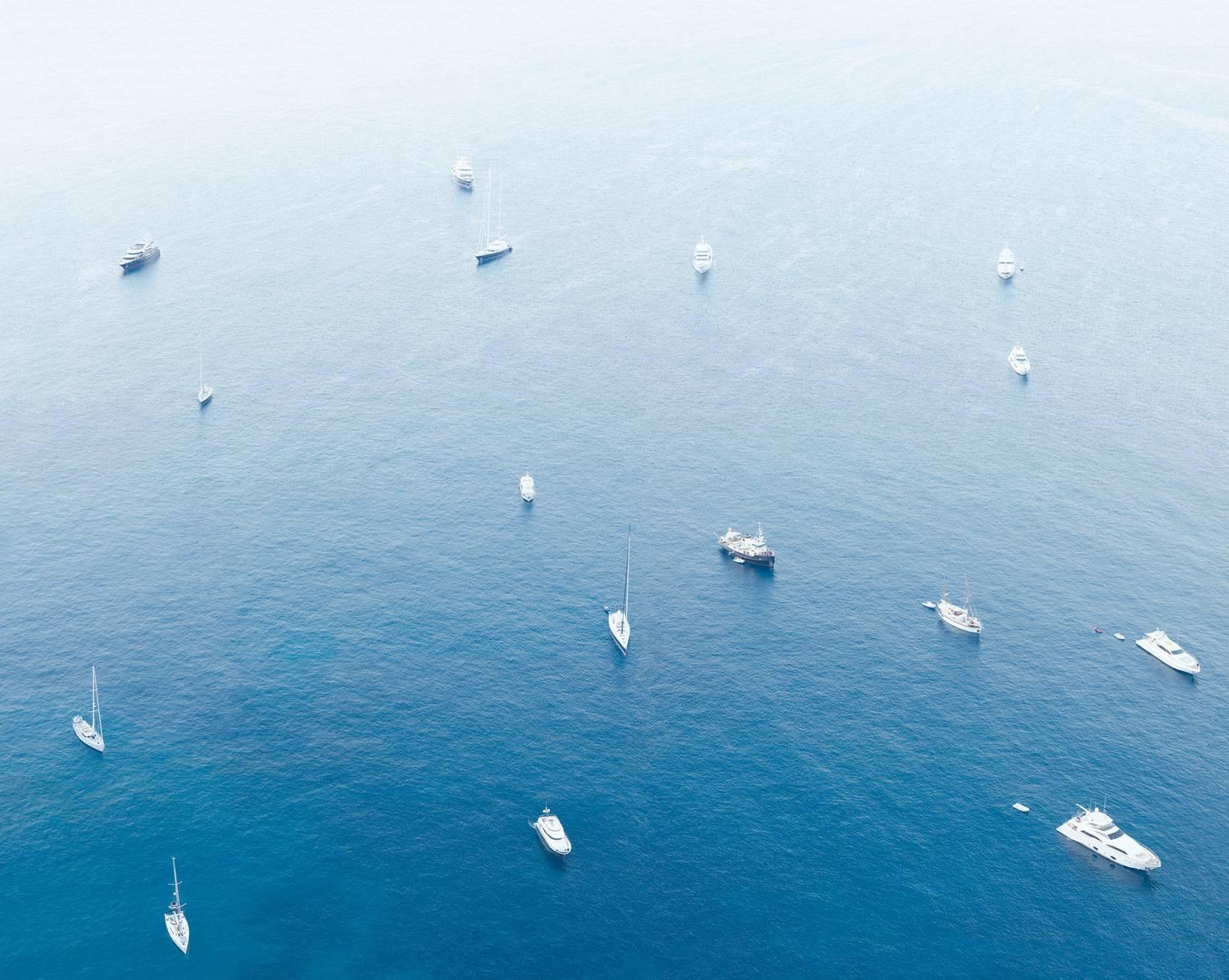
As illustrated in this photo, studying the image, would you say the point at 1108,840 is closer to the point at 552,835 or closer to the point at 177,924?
the point at 552,835

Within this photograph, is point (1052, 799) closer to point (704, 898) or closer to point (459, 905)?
point (704, 898)

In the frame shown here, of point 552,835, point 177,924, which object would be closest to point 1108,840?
point 552,835

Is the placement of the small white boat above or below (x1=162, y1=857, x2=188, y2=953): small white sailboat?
above

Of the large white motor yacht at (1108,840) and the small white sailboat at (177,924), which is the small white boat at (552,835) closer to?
the small white sailboat at (177,924)

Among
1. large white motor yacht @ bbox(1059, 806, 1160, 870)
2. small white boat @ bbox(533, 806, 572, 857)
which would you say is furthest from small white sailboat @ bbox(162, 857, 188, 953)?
large white motor yacht @ bbox(1059, 806, 1160, 870)

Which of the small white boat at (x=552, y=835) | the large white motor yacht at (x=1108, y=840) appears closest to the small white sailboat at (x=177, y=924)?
the small white boat at (x=552, y=835)

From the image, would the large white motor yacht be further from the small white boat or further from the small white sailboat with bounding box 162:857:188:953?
the small white sailboat with bounding box 162:857:188:953

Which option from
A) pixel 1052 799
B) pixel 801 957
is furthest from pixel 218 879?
pixel 1052 799
